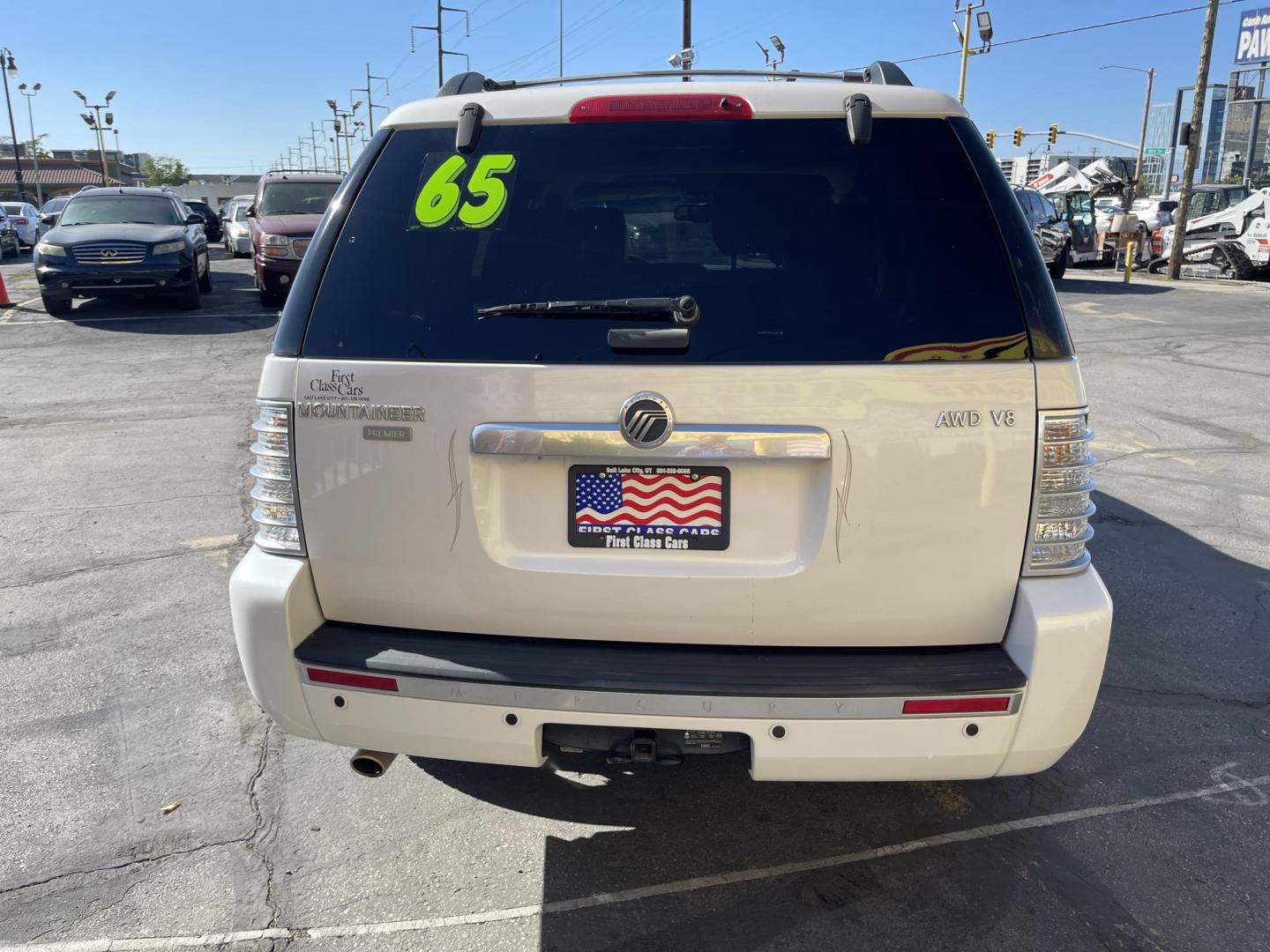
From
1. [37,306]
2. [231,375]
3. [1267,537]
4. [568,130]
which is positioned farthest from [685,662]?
[37,306]

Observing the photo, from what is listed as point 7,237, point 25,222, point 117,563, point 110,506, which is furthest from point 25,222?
point 117,563

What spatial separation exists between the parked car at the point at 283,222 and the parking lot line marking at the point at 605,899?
42.8 ft

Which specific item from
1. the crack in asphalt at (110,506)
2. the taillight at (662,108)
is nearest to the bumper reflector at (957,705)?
the taillight at (662,108)

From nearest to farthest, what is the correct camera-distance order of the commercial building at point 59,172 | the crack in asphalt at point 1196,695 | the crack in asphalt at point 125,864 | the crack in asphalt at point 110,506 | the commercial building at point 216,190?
1. the crack in asphalt at point 125,864
2. the crack in asphalt at point 1196,695
3. the crack in asphalt at point 110,506
4. the commercial building at point 59,172
5. the commercial building at point 216,190

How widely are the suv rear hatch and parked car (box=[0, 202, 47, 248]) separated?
116ft

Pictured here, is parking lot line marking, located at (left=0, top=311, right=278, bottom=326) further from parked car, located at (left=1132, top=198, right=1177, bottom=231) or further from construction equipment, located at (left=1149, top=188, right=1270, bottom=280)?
parked car, located at (left=1132, top=198, right=1177, bottom=231)

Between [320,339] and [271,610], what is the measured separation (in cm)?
70

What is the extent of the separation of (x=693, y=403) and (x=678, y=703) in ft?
2.35

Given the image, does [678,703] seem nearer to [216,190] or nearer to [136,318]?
[136,318]

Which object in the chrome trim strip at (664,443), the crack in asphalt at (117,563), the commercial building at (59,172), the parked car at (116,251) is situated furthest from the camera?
the commercial building at (59,172)

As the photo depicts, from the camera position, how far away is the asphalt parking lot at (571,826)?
2666 millimetres

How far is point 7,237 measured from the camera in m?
30.5

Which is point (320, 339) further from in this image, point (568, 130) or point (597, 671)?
point (597, 671)

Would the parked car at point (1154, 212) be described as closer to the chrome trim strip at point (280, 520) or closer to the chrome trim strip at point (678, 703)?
the chrome trim strip at point (678, 703)
